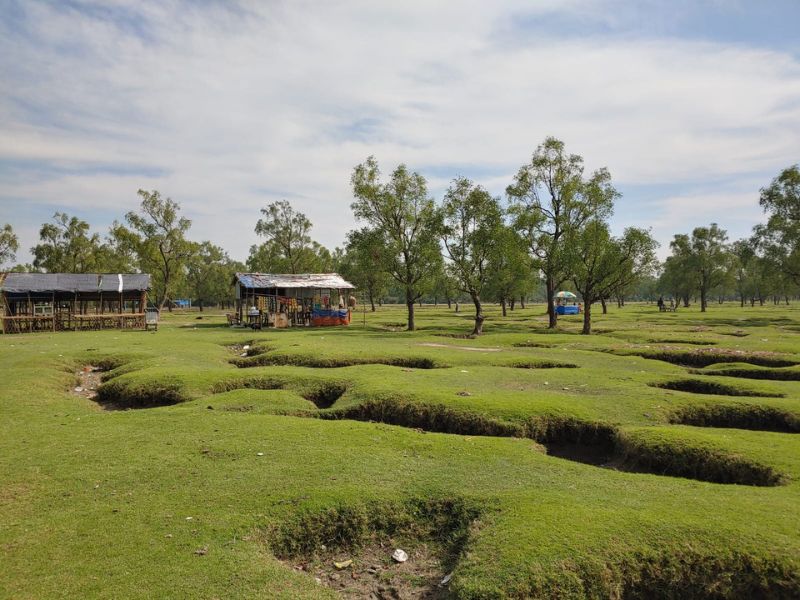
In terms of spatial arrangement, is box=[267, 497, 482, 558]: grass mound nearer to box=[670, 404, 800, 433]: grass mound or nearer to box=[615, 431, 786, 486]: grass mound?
box=[615, 431, 786, 486]: grass mound

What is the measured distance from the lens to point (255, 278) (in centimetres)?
4356

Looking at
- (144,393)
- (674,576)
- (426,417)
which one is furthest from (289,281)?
(674,576)

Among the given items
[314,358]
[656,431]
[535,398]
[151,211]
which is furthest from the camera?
[151,211]

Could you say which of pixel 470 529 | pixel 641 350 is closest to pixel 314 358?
pixel 470 529

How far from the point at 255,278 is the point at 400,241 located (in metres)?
14.1

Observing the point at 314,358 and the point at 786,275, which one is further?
the point at 786,275

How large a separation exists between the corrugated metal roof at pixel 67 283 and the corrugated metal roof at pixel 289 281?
8759 mm

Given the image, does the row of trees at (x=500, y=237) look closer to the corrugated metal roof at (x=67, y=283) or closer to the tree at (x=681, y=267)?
the corrugated metal roof at (x=67, y=283)

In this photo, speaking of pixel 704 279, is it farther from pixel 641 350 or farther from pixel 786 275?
pixel 641 350

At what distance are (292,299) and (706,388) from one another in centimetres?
3423

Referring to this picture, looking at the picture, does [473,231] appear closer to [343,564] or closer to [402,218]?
[402,218]

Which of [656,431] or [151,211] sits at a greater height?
[151,211]

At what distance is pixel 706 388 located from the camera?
48.6 feet

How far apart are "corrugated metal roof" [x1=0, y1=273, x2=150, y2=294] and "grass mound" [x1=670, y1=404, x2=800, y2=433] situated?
42372 mm
